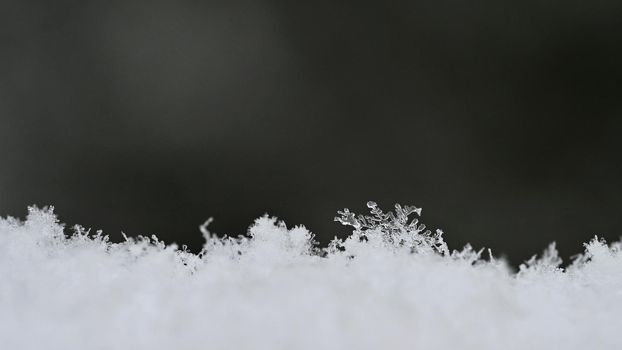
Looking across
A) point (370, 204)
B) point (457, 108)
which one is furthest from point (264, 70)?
point (370, 204)

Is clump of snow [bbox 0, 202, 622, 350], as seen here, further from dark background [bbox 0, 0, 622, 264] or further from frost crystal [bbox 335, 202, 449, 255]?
dark background [bbox 0, 0, 622, 264]

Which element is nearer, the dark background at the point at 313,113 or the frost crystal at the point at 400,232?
the frost crystal at the point at 400,232

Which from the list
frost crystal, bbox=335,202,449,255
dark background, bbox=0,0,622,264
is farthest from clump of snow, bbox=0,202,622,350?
dark background, bbox=0,0,622,264

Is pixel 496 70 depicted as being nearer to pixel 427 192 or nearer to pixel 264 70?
pixel 427 192

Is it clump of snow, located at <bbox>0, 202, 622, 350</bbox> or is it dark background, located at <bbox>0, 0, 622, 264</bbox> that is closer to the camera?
clump of snow, located at <bbox>0, 202, 622, 350</bbox>

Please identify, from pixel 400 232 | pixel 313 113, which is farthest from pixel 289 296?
pixel 313 113

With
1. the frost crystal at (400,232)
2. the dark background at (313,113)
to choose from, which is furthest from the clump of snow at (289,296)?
the dark background at (313,113)

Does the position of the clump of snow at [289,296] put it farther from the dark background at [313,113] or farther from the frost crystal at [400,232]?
the dark background at [313,113]
